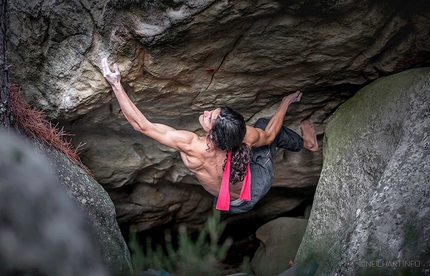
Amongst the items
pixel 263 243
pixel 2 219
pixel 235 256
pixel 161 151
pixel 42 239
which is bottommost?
pixel 235 256

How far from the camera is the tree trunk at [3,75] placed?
313 centimetres

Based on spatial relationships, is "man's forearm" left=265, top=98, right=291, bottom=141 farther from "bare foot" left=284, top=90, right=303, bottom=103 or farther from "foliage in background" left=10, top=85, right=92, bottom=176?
"foliage in background" left=10, top=85, right=92, bottom=176

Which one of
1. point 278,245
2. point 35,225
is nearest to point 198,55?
point 35,225

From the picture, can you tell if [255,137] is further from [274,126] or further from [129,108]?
[129,108]

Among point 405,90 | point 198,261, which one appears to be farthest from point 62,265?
point 405,90

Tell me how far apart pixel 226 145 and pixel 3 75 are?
1.79 m

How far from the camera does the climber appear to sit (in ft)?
13.0

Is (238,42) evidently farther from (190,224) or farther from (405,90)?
(190,224)

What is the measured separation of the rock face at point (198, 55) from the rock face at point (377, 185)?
0.33 m

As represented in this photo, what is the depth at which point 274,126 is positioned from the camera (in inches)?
179

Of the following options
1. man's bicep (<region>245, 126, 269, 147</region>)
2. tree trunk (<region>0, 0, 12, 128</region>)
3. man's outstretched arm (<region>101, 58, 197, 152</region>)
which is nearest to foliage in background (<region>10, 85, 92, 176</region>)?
tree trunk (<region>0, 0, 12, 128</region>)

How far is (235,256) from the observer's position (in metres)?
6.77

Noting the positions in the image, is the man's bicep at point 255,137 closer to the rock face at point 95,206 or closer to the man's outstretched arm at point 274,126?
the man's outstretched arm at point 274,126

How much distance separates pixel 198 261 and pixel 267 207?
11.5 ft
